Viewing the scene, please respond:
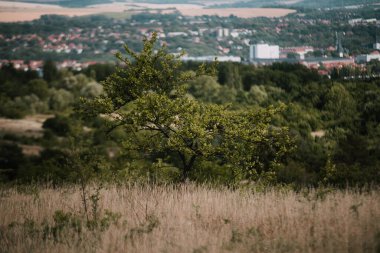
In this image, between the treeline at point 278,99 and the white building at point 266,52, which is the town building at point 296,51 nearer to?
the white building at point 266,52

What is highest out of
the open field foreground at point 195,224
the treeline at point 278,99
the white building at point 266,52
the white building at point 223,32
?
the open field foreground at point 195,224

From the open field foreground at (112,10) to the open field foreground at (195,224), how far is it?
123564mm

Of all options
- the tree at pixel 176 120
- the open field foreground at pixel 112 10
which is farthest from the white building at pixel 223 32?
the tree at pixel 176 120

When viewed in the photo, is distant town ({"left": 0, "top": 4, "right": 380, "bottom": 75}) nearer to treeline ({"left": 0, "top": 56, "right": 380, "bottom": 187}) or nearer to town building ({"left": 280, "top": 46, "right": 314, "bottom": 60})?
town building ({"left": 280, "top": 46, "right": 314, "bottom": 60})

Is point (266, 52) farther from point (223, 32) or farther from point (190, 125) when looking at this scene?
point (190, 125)

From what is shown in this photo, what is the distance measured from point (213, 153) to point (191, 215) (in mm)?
4060

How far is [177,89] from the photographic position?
37.8 ft

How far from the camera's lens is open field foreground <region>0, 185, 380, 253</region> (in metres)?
5.11

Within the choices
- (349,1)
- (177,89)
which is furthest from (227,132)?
(349,1)

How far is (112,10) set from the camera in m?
160

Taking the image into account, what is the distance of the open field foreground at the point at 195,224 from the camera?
511 cm

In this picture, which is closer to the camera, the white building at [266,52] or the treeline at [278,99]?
the treeline at [278,99]

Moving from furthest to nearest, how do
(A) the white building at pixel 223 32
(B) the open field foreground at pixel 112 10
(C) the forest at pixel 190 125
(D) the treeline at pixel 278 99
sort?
(B) the open field foreground at pixel 112 10 → (A) the white building at pixel 223 32 → (D) the treeline at pixel 278 99 → (C) the forest at pixel 190 125

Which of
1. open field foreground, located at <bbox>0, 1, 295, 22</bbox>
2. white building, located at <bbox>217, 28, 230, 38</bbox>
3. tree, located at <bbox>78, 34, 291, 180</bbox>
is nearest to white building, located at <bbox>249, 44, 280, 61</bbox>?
open field foreground, located at <bbox>0, 1, 295, 22</bbox>
